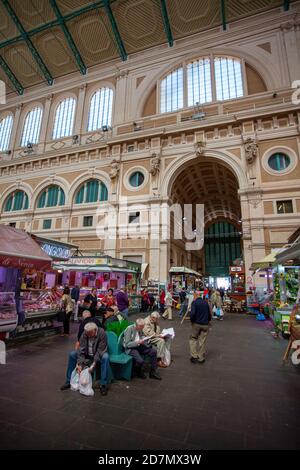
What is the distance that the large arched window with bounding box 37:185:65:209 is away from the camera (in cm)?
2463

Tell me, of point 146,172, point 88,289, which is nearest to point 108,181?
point 146,172

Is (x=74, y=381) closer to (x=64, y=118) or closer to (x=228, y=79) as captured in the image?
(x=228, y=79)

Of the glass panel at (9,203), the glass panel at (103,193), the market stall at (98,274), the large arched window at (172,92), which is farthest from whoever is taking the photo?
the glass panel at (9,203)

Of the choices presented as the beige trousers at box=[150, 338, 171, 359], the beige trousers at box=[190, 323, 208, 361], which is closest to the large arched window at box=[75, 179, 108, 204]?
the beige trousers at box=[190, 323, 208, 361]

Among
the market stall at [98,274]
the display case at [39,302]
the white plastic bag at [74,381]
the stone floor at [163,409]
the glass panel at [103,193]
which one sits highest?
the glass panel at [103,193]

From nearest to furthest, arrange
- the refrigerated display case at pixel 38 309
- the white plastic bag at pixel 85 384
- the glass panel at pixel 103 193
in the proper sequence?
the white plastic bag at pixel 85 384
the refrigerated display case at pixel 38 309
the glass panel at pixel 103 193

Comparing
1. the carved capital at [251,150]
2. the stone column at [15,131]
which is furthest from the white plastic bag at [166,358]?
the stone column at [15,131]

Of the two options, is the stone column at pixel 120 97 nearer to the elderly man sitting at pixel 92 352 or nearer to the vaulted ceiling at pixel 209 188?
the vaulted ceiling at pixel 209 188

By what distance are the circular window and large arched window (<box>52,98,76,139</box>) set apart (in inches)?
425

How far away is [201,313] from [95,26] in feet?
100

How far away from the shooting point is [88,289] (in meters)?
14.0

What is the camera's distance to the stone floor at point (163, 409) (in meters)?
2.61

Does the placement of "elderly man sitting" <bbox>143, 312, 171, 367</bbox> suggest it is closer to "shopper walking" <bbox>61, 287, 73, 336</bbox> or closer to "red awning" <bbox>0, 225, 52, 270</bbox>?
"red awning" <bbox>0, 225, 52, 270</bbox>

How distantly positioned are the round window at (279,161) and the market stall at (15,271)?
17896 millimetres
